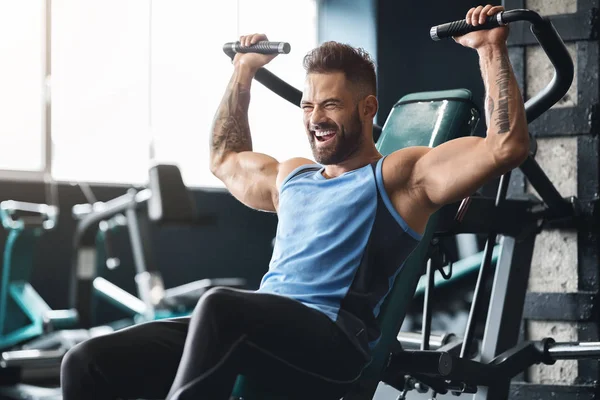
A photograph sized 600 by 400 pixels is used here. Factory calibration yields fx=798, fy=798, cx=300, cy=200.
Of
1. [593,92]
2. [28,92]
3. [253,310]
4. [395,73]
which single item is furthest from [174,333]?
[395,73]

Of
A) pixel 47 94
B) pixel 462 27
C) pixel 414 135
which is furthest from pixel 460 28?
pixel 47 94

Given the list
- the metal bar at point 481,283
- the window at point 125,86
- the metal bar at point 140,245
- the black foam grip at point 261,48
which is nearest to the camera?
the black foam grip at point 261,48

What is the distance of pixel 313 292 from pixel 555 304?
47.8 inches

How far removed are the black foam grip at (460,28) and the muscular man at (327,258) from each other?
0.6 inches

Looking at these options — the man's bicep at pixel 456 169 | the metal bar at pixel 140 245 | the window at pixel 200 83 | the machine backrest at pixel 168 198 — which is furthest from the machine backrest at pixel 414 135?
the window at pixel 200 83

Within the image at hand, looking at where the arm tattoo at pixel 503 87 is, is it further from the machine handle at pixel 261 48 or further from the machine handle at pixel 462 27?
the machine handle at pixel 261 48

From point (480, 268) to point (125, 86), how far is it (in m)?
4.39

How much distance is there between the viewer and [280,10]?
6961 millimetres

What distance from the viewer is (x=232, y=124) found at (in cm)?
207

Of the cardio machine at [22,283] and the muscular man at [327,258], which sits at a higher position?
the muscular man at [327,258]

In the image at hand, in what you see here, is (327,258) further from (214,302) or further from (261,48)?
(261,48)

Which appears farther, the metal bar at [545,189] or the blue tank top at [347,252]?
the metal bar at [545,189]

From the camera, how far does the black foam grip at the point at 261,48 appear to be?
185 centimetres

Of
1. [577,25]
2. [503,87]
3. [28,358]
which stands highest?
[577,25]
